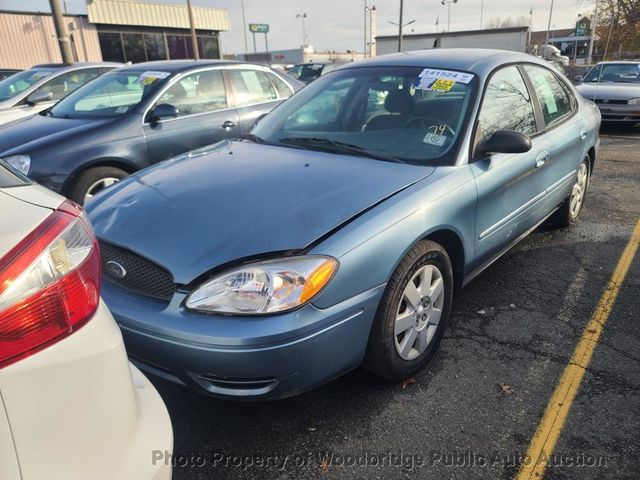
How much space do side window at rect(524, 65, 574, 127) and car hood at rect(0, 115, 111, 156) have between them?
12.6 feet

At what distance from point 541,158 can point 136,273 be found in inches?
109

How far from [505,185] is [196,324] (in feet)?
6.81

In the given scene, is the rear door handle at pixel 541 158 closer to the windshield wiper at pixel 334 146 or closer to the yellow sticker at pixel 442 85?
the yellow sticker at pixel 442 85

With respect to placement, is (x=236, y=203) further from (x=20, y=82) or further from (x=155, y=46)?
(x=155, y=46)

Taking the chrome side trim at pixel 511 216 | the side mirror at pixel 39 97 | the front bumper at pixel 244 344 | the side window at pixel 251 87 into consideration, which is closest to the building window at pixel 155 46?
the side mirror at pixel 39 97

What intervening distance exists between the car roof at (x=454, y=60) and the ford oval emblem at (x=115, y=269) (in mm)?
2245

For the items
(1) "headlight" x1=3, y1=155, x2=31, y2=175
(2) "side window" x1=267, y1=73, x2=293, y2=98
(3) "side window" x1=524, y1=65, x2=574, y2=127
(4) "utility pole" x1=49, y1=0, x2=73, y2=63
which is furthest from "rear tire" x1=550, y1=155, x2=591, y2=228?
(4) "utility pole" x1=49, y1=0, x2=73, y2=63

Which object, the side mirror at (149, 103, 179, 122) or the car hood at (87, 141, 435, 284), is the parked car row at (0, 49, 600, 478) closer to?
the car hood at (87, 141, 435, 284)

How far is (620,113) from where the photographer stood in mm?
9633

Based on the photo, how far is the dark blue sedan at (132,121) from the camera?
439 cm

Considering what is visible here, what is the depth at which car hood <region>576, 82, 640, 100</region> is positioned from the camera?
31.5 feet

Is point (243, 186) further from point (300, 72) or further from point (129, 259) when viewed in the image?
point (300, 72)

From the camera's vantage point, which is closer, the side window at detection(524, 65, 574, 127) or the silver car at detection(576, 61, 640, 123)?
the side window at detection(524, 65, 574, 127)

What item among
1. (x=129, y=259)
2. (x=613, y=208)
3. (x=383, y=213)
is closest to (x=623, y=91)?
(x=613, y=208)
